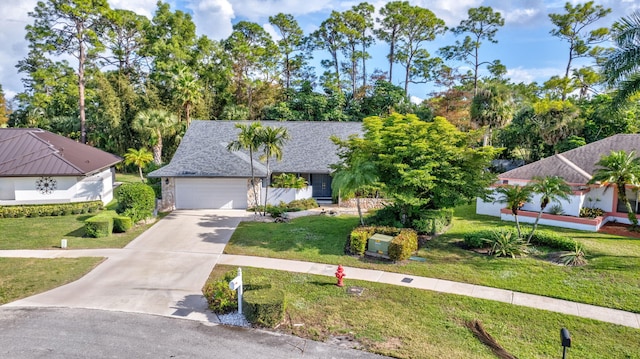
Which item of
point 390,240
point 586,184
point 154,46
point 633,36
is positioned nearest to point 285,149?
point 390,240

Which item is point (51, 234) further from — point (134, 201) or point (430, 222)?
point (430, 222)

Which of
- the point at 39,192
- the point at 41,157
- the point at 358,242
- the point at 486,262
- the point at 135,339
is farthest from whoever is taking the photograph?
the point at 41,157

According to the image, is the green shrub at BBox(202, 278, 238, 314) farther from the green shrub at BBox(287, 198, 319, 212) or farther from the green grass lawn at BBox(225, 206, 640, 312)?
the green shrub at BBox(287, 198, 319, 212)

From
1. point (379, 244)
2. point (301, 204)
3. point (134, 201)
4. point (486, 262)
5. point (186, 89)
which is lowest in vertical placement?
point (486, 262)

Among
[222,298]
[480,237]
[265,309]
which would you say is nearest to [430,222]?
[480,237]

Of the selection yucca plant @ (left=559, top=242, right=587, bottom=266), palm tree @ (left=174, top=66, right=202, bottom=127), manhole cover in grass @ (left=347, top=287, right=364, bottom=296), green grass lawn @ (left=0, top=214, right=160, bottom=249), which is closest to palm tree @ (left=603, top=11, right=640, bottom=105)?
yucca plant @ (left=559, top=242, right=587, bottom=266)

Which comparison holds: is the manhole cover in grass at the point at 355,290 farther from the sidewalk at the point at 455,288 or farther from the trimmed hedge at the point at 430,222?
the trimmed hedge at the point at 430,222

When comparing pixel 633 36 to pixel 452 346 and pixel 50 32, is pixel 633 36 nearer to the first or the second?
pixel 452 346
